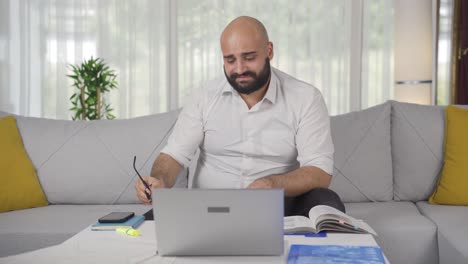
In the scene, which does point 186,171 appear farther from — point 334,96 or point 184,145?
point 334,96

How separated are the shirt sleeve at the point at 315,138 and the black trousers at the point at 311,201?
0.42ft

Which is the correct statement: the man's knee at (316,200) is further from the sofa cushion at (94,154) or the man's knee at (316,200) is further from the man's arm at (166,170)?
the sofa cushion at (94,154)

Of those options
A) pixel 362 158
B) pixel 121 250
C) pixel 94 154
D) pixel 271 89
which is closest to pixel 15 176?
pixel 94 154

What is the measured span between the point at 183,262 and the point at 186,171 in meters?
1.43

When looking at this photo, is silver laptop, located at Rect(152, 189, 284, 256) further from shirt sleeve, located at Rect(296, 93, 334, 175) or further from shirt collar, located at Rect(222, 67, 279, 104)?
shirt collar, located at Rect(222, 67, 279, 104)

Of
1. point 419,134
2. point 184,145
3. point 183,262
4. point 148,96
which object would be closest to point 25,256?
point 183,262

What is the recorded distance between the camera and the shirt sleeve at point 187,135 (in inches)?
93.4

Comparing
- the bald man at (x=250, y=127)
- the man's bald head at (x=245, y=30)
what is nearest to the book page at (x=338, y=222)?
the bald man at (x=250, y=127)

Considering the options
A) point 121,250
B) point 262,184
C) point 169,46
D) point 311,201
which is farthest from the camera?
point 169,46

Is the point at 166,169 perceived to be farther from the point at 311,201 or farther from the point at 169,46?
the point at 169,46

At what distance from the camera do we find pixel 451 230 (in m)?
2.22

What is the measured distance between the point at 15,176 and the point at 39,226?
1.37 ft

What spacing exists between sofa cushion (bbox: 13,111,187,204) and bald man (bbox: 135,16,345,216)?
38 centimetres

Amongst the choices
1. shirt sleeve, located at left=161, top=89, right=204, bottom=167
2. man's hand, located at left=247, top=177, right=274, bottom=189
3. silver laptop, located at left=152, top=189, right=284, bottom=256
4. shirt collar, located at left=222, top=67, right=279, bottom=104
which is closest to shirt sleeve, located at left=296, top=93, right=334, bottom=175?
shirt collar, located at left=222, top=67, right=279, bottom=104
